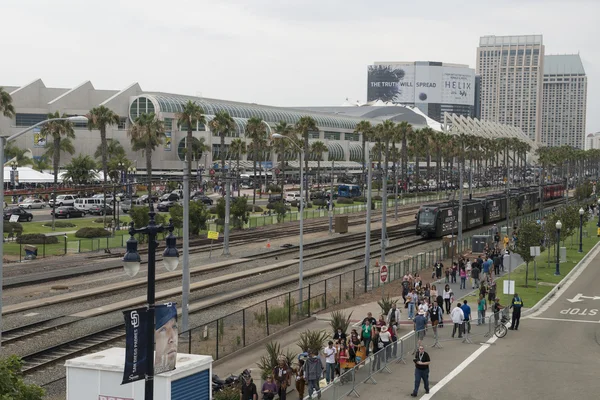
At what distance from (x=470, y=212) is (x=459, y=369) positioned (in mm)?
51211

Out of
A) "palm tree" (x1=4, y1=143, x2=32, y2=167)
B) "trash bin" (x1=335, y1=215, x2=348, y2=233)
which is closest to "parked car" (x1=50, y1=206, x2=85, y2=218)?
"trash bin" (x1=335, y1=215, x2=348, y2=233)

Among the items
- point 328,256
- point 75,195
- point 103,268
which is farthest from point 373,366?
point 75,195

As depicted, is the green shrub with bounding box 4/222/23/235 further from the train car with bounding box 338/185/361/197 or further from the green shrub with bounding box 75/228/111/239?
the train car with bounding box 338/185/361/197

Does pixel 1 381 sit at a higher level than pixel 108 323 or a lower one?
higher

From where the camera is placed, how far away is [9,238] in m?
60.5

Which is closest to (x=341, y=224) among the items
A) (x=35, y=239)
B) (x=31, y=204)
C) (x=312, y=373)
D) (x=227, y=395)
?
(x=35, y=239)

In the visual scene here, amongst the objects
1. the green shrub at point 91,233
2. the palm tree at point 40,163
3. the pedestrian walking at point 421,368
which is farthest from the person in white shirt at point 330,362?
the palm tree at point 40,163

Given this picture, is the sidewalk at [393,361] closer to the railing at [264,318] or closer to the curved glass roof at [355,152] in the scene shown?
the railing at [264,318]

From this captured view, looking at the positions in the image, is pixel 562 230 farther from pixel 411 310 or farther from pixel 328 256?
pixel 411 310

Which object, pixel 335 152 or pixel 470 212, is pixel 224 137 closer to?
pixel 470 212

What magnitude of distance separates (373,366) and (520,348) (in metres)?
7.31

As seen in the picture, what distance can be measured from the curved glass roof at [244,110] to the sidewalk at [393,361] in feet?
349

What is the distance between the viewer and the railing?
2808 centimetres

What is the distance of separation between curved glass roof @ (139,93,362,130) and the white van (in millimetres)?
51758
